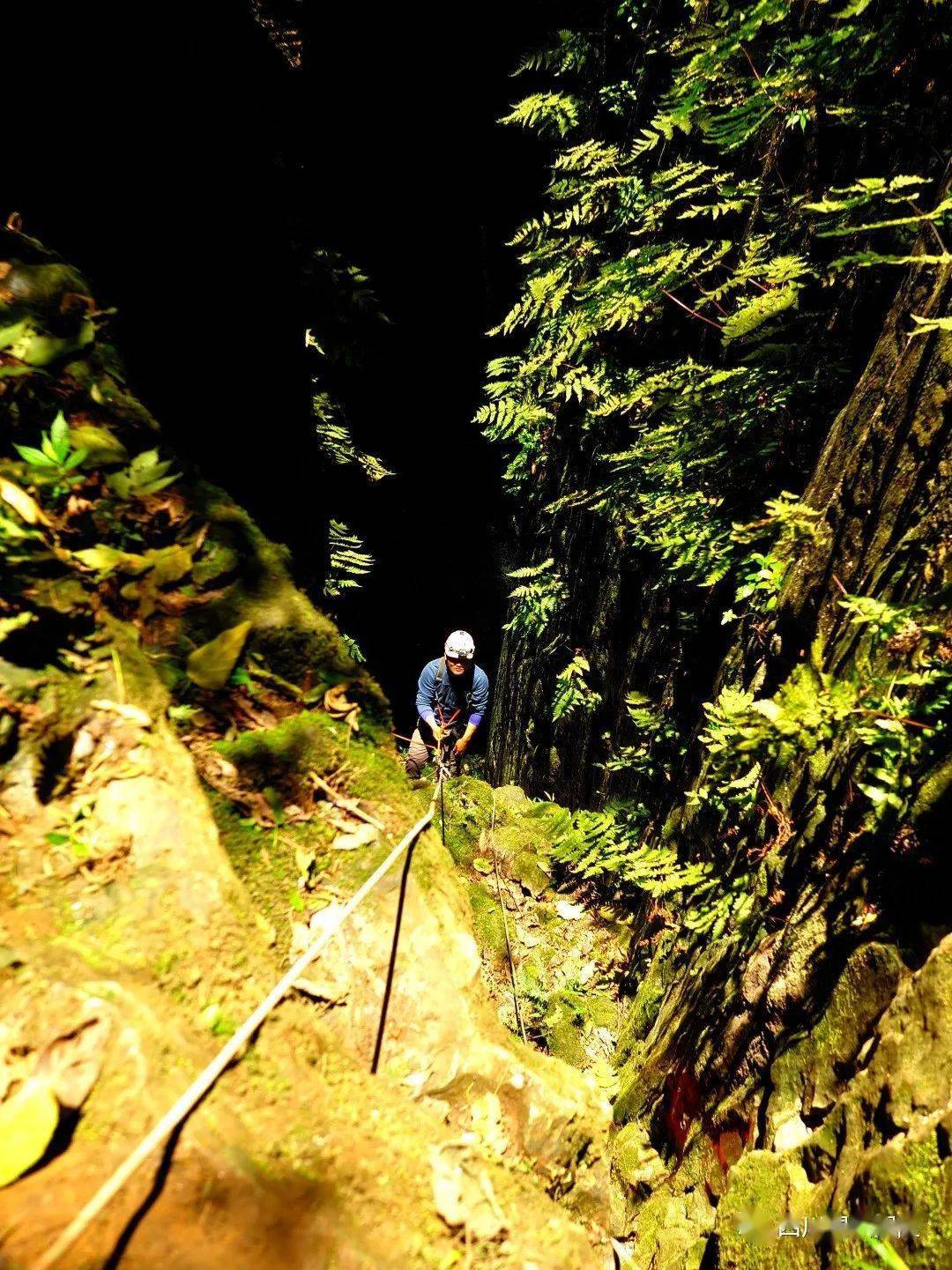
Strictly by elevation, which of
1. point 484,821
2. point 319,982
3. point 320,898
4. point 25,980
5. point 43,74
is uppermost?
point 43,74

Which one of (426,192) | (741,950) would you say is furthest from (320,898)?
(426,192)

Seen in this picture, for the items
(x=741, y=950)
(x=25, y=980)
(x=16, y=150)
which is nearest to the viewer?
(x=25, y=980)

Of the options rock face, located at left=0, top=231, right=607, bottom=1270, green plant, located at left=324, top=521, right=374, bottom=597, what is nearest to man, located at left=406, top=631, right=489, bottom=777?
green plant, located at left=324, top=521, right=374, bottom=597

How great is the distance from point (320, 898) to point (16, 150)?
131 inches

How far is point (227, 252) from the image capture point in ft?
10.7

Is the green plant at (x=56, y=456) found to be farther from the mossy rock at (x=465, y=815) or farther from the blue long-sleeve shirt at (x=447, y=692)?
the mossy rock at (x=465, y=815)

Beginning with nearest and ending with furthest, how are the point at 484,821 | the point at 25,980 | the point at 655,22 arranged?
the point at 25,980 < the point at 655,22 < the point at 484,821

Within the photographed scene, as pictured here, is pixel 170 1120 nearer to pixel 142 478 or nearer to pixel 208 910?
pixel 208 910

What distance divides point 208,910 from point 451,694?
5.75 m

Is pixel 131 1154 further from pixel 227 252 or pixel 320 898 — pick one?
pixel 227 252

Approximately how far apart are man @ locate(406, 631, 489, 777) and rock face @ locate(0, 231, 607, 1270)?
467 cm

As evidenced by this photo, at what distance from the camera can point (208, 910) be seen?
1422 mm

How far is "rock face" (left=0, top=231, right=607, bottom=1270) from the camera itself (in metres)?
1.06

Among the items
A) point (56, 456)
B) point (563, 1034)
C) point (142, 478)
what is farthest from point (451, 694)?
point (56, 456)
